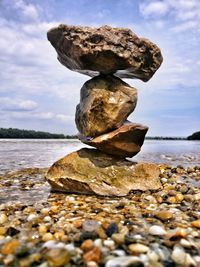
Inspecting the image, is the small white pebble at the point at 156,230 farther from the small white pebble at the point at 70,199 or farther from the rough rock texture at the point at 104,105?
the rough rock texture at the point at 104,105

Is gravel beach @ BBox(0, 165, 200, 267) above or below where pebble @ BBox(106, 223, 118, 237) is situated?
below

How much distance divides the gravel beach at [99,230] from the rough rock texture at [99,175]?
300 millimetres

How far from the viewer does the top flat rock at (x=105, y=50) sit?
696 cm

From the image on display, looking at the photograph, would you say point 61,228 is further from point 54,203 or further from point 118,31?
point 118,31

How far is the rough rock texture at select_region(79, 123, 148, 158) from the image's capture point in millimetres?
7133

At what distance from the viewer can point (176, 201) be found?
6262 mm

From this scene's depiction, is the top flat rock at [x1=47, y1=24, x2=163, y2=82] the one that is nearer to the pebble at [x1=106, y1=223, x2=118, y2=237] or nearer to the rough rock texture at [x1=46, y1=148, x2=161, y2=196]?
the rough rock texture at [x1=46, y1=148, x2=161, y2=196]

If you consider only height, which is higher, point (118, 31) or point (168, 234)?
point (118, 31)

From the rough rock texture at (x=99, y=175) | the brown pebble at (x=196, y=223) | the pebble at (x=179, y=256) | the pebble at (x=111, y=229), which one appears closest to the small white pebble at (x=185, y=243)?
the pebble at (x=179, y=256)

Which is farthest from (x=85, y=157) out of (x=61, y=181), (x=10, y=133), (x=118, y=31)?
(x=10, y=133)

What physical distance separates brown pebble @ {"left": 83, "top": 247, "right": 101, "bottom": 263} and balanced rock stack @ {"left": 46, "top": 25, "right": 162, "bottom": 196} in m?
3.39

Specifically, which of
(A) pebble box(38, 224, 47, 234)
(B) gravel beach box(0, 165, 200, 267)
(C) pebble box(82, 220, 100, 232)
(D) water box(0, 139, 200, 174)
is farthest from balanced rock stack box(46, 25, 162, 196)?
(D) water box(0, 139, 200, 174)

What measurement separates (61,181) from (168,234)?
3.47 meters

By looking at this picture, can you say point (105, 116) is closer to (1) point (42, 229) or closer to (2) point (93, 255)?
(1) point (42, 229)
